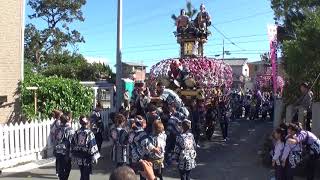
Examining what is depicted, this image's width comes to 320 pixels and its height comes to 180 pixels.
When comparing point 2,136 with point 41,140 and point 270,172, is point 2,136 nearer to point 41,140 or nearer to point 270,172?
point 41,140

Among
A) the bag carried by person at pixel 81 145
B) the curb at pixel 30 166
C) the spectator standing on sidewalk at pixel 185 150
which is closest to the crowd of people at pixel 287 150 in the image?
the spectator standing on sidewalk at pixel 185 150

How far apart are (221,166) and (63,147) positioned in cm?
467

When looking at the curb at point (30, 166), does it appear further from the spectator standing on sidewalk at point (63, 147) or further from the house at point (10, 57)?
the house at point (10, 57)

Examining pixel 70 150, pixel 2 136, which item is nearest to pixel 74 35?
pixel 2 136

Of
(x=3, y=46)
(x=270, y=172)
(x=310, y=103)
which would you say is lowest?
(x=270, y=172)

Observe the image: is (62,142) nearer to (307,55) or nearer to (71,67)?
(307,55)

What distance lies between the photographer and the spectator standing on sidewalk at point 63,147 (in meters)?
10.2

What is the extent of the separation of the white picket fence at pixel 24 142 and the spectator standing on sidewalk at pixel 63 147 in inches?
106

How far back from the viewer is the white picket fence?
Answer: 12633mm

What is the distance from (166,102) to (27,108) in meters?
4.43

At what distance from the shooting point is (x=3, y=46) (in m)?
15.6

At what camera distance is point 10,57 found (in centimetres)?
1585

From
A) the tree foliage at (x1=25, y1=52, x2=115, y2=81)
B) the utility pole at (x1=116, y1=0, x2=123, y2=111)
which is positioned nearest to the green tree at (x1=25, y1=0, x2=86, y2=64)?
the tree foliage at (x1=25, y1=52, x2=115, y2=81)

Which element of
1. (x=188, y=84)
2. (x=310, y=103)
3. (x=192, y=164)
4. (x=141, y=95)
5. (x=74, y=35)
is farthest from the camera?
(x=74, y=35)
